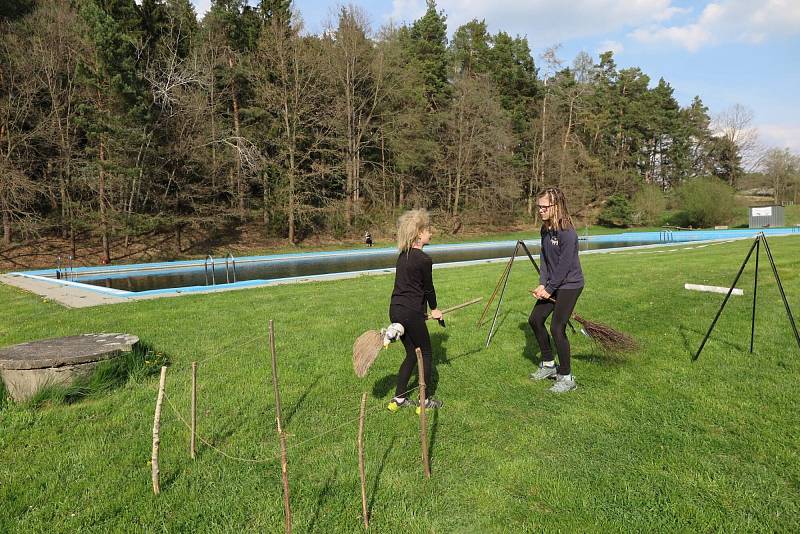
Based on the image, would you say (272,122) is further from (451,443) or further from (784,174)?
(784,174)

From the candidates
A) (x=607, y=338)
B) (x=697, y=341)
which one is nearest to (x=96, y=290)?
(x=607, y=338)

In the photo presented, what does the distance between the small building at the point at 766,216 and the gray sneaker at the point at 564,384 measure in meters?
41.0

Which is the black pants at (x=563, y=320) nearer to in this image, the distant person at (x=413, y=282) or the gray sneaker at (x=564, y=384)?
the gray sneaker at (x=564, y=384)

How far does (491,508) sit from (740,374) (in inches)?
139

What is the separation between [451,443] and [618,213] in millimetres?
44763

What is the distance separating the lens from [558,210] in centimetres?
446

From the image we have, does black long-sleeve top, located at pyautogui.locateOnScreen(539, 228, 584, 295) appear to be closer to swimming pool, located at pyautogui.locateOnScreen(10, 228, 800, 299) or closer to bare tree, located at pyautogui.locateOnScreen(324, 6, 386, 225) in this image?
swimming pool, located at pyautogui.locateOnScreen(10, 228, 800, 299)

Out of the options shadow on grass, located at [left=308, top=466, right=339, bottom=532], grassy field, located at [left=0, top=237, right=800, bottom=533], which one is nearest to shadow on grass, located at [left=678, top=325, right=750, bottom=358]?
grassy field, located at [left=0, top=237, right=800, bottom=533]

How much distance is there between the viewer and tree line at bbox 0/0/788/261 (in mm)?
20828

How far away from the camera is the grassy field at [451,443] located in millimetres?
2783

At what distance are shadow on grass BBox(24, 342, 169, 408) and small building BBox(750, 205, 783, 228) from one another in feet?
143

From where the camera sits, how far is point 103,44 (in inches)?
778

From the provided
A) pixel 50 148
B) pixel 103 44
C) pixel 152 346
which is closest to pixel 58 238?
pixel 50 148

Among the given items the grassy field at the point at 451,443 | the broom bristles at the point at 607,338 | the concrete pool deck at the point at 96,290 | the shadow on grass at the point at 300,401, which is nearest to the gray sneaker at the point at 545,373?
the grassy field at the point at 451,443
